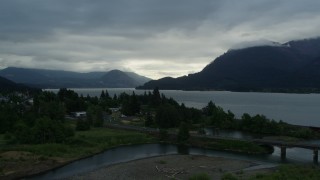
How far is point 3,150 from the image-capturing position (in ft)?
249

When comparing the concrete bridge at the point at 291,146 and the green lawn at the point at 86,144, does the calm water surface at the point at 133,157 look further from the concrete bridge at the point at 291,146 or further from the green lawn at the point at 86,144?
the green lawn at the point at 86,144

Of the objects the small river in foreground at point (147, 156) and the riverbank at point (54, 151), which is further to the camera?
the small river in foreground at point (147, 156)

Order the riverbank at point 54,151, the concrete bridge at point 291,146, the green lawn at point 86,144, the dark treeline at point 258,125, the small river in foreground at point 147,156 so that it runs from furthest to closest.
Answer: the dark treeline at point 258,125, the concrete bridge at point 291,146, the green lawn at point 86,144, the small river in foreground at point 147,156, the riverbank at point 54,151

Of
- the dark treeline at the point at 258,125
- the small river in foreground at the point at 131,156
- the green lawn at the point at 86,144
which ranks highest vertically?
the dark treeline at the point at 258,125

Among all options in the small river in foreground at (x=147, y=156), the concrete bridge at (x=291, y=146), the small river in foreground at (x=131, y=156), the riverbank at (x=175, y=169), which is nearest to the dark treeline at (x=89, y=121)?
the small river in foreground at (x=131, y=156)

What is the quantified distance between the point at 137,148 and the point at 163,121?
34.3 metres

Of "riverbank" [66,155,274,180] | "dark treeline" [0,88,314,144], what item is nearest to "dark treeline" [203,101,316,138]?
"dark treeline" [0,88,314,144]

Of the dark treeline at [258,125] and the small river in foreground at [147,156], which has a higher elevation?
the dark treeline at [258,125]

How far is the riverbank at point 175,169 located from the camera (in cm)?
6166

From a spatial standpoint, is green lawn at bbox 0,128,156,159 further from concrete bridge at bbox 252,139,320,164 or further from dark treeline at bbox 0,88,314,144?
concrete bridge at bbox 252,139,320,164

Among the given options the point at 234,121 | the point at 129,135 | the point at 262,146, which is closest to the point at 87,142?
the point at 129,135

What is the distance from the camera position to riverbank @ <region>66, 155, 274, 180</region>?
61.7 m

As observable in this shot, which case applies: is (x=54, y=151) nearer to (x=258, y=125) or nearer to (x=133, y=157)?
(x=133, y=157)

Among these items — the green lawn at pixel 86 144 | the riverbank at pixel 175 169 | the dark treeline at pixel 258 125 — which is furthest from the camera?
the dark treeline at pixel 258 125
